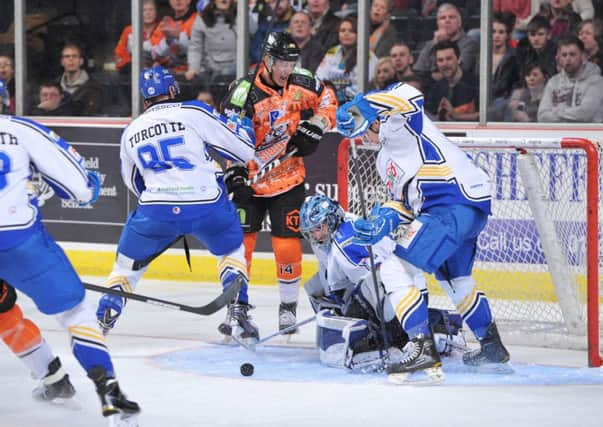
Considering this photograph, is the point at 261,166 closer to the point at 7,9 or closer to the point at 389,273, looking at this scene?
the point at 389,273

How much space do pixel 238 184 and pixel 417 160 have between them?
154 centimetres

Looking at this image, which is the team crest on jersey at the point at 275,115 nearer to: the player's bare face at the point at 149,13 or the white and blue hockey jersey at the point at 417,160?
the white and blue hockey jersey at the point at 417,160

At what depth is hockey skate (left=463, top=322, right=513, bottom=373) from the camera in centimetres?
524

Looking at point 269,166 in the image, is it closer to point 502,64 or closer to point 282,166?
point 282,166

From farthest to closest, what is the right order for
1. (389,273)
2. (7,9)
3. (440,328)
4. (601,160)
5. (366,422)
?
(7,9), (601,160), (440,328), (389,273), (366,422)

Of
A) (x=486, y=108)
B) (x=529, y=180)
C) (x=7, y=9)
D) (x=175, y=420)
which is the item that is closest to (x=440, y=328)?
(x=529, y=180)

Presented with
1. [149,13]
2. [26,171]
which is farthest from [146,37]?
[26,171]

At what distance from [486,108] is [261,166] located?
83.9 inches

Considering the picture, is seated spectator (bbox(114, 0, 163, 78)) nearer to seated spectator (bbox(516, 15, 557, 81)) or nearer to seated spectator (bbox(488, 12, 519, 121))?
seated spectator (bbox(488, 12, 519, 121))

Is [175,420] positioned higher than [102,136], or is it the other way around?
[102,136]

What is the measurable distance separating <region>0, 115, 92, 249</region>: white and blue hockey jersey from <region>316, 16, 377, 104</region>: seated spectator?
4.58m

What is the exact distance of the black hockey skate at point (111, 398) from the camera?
385cm

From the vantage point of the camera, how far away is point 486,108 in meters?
8.03

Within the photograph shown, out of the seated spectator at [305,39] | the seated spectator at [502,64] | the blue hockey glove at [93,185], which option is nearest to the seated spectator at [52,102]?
the seated spectator at [305,39]
